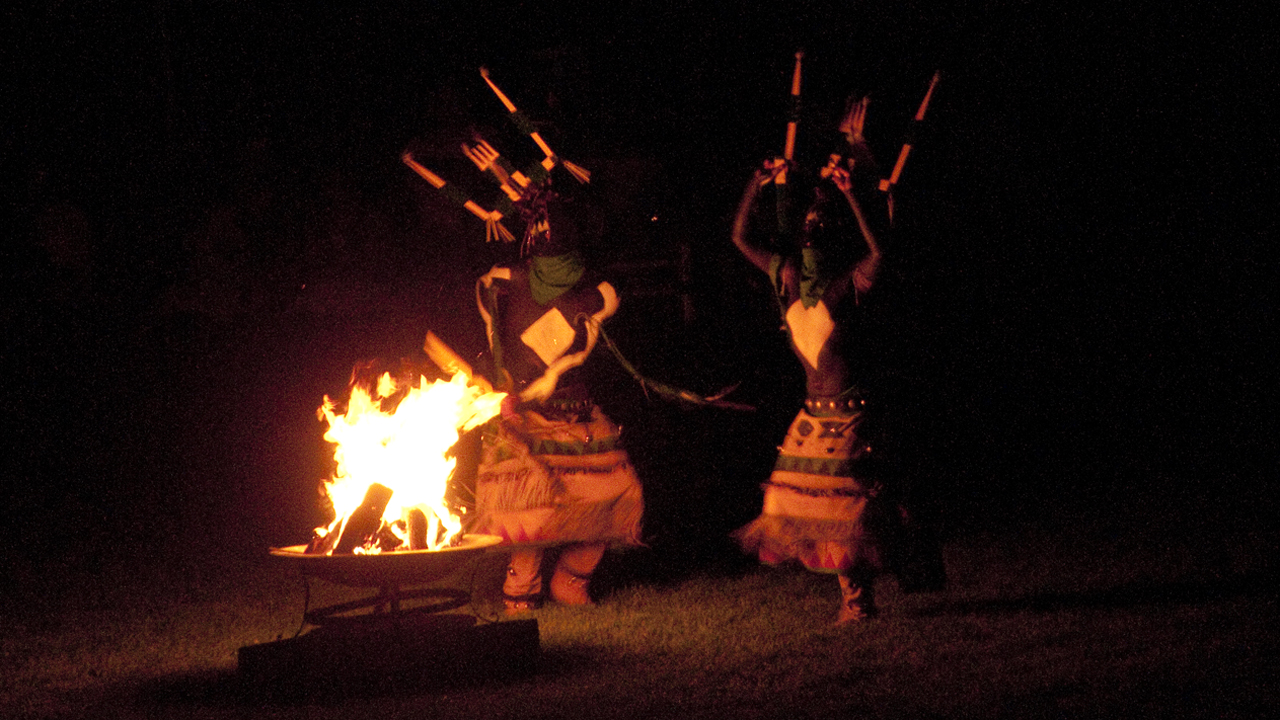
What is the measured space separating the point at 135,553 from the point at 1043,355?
7.55 meters

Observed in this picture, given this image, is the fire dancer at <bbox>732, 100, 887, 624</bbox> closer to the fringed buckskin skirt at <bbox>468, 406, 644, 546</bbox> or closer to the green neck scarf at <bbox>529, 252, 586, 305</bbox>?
the fringed buckskin skirt at <bbox>468, 406, 644, 546</bbox>

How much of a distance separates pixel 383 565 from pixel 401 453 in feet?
2.24

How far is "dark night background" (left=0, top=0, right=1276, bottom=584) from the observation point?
27.7ft

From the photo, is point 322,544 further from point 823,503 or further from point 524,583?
point 823,503

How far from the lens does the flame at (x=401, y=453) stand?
18.1 ft

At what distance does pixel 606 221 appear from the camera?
7.63 metres

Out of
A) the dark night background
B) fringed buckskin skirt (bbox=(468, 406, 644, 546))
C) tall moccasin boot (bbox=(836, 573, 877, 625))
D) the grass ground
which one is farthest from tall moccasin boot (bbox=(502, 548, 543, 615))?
tall moccasin boot (bbox=(836, 573, 877, 625))

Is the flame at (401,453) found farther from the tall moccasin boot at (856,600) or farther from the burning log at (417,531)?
the tall moccasin boot at (856,600)

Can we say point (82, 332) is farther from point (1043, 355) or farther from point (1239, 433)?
point (1239, 433)

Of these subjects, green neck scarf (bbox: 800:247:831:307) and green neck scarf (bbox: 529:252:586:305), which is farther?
green neck scarf (bbox: 529:252:586:305)

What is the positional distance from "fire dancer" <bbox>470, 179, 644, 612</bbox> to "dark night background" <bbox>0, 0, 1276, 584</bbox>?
604mm

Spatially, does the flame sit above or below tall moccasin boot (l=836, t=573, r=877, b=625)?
above

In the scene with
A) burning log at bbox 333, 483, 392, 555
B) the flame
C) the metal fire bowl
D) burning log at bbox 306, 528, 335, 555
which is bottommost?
the metal fire bowl

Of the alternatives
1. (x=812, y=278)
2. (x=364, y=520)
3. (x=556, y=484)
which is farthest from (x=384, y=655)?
(x=812, y=278)
